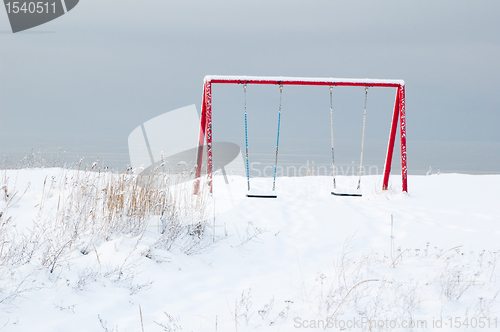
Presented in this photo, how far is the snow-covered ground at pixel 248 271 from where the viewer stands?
2.44 meters

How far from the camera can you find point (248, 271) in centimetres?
347

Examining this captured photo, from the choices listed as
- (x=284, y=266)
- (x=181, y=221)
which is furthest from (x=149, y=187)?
(x=284, y=266)

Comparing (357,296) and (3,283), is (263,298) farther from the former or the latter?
(3,283)

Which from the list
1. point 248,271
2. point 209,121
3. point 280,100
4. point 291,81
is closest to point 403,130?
point 291,81

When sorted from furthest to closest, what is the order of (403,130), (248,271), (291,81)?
(403,130) < (291,81) < (248,271)

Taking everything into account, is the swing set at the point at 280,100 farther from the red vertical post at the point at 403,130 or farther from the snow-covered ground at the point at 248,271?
the snow-covered ground at the point at 248,271

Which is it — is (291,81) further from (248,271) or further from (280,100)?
(248,271)

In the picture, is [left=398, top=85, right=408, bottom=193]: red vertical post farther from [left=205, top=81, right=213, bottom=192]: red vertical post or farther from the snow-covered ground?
[left=205, top=81, right=213, bottom=192]: red vertical post

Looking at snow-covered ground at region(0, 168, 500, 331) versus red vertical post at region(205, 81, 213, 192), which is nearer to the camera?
snow-covered ground at region(0, 168, 500, 331)

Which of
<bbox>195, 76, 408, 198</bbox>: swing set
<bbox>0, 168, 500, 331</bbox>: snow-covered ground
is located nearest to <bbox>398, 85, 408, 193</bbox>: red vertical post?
<bbox>195, 76, 408, 198</bbox>: swing set

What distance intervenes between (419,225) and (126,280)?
153 inches

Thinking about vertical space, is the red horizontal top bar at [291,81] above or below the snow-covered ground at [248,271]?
above

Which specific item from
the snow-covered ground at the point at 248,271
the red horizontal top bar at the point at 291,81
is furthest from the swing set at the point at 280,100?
the snow-covered ground at the point at 248,271

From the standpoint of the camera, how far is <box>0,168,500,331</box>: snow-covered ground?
8.00ft
